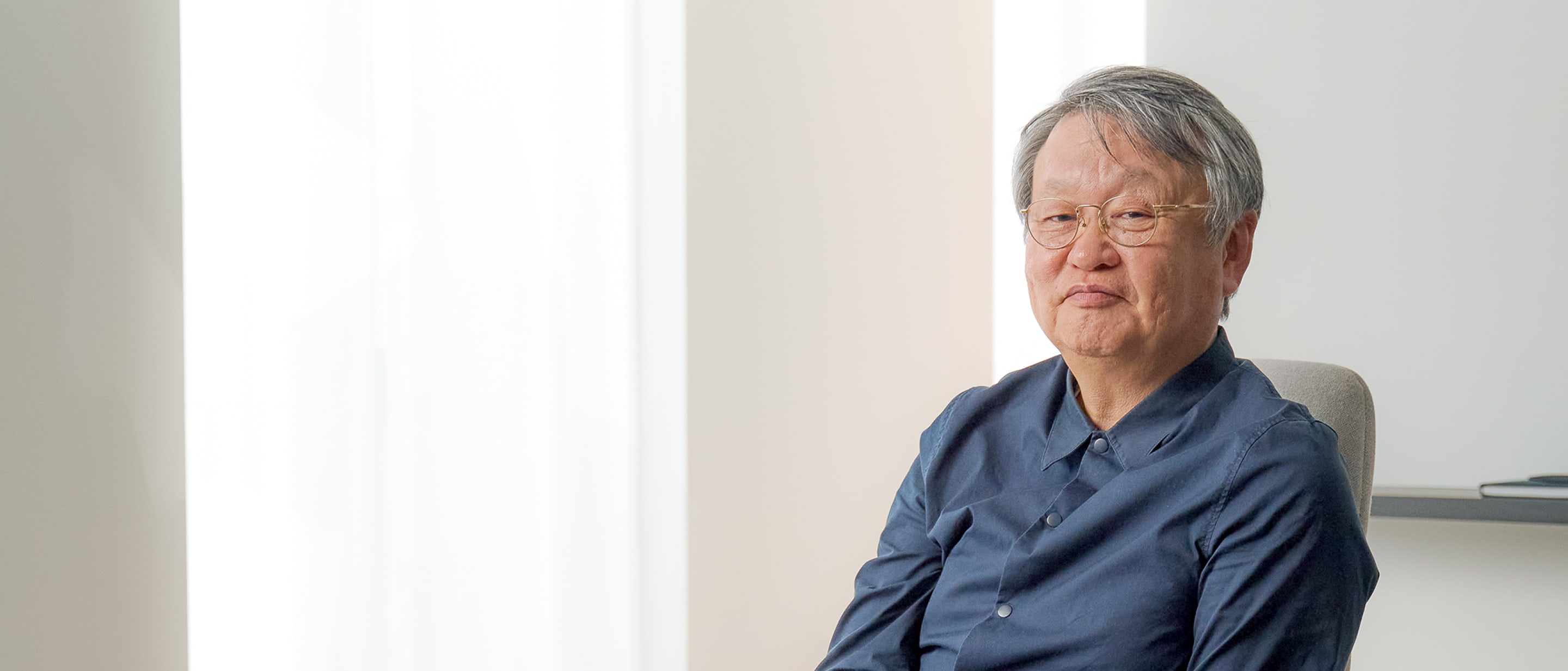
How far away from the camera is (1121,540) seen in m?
1.14

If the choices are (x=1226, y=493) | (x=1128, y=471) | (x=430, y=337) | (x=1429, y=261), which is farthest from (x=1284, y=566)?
(x=1429, y=261)

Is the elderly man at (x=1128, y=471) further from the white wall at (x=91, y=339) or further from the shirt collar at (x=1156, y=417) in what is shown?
the white wall at (x=91, y=339)

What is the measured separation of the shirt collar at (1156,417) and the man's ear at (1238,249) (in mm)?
61

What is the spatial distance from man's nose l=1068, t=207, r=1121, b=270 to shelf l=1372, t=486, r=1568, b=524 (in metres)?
1.37

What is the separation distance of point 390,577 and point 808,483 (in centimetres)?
104

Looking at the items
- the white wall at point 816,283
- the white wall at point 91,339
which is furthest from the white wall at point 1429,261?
the white wall at point 91,339

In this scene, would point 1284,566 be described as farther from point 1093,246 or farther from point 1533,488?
point 1533,488

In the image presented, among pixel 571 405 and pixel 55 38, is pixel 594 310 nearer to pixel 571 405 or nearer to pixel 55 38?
pixel 571 405

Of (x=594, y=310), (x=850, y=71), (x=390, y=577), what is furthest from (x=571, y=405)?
(x=850, y=71)

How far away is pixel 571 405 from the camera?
2.03 meters

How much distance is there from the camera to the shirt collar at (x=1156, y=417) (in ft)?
3.98

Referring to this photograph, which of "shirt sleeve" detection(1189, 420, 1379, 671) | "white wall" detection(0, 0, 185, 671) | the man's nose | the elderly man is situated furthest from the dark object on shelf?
"white wall" detection(0, 0, 185, 671)

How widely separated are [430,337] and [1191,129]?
3.83 feet

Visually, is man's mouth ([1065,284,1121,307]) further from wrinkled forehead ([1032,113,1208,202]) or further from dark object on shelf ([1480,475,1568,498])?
dark object on shelf ([1480,475,1568,498])
